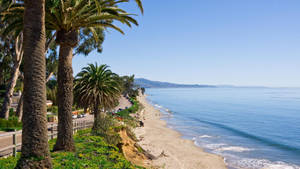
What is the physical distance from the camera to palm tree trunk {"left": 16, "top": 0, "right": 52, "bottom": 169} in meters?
6.97

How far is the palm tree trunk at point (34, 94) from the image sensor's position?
6969mm

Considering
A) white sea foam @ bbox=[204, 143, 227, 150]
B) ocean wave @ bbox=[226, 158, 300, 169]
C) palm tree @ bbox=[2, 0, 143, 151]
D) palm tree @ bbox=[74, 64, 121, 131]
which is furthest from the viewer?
white sea foam @ bbox=[204, 143, 227, 150]

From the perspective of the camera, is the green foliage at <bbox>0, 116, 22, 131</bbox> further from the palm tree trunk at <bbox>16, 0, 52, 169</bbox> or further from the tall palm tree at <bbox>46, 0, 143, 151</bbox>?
the palm tree trunk at <bbox>16, 0, 52, 169</bbox>

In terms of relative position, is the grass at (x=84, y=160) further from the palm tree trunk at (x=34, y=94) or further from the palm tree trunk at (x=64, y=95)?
the palm tree trunk at (x=34, y=94)

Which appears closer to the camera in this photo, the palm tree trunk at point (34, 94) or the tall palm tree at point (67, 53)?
the palm tree trunk at point (34, 94)

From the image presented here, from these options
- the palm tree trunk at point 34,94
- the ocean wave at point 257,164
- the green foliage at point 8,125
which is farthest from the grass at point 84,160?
the ocean wave at point 257,164

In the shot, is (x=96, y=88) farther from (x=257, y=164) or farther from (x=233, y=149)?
(x=233, y=149)

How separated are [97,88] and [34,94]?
1351 centimetres

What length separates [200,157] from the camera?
23.4 m

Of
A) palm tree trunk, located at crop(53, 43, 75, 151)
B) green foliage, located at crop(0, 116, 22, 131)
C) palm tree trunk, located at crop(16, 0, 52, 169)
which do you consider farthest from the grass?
green foliage, located at crop(0, 116, 22, 131)

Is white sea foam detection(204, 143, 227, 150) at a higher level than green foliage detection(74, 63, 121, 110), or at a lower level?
lower

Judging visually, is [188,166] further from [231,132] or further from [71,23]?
[231,132]

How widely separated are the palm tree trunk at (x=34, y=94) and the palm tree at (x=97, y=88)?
12.2m

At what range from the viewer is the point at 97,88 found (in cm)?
2052
